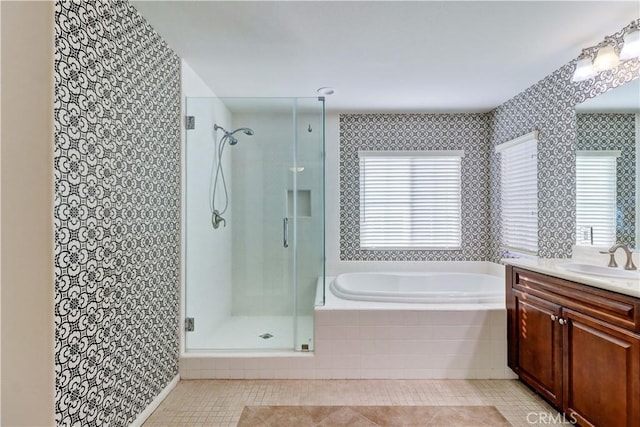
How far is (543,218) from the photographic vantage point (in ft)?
9.58

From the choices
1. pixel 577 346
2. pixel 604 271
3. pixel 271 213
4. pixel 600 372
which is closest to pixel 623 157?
pixel 604 271

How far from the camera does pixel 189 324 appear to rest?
8.38 ft

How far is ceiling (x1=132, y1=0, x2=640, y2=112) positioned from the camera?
6.22ft

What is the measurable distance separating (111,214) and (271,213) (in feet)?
4.75

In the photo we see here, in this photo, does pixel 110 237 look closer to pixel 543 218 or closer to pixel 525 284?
pixel 525 284

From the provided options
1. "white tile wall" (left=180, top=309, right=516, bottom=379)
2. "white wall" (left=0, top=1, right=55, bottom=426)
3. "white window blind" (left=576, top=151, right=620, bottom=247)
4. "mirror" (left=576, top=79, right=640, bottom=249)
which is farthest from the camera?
"white tile wall" (left=180, top=309, right=516, bottom=379)

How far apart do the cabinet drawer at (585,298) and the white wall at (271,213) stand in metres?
1.54

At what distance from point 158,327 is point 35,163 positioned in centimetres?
125

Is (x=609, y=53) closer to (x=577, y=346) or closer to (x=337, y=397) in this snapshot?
(x=577, y=346)

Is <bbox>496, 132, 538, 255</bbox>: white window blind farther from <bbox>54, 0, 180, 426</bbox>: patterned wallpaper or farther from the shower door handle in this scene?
<bbox>54, 0, 180, 426</bbox>: patterned wallpaper

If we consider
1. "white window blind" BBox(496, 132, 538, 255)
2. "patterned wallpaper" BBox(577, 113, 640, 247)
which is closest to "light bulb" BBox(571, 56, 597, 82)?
"patterned wallpaper" BBox(577, 113, 640, 247)

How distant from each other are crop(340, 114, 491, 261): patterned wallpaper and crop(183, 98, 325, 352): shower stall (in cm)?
94

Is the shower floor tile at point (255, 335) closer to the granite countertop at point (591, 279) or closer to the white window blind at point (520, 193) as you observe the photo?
the granite countertop at point (591, 279)

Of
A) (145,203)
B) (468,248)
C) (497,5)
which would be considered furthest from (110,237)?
(468,248)
